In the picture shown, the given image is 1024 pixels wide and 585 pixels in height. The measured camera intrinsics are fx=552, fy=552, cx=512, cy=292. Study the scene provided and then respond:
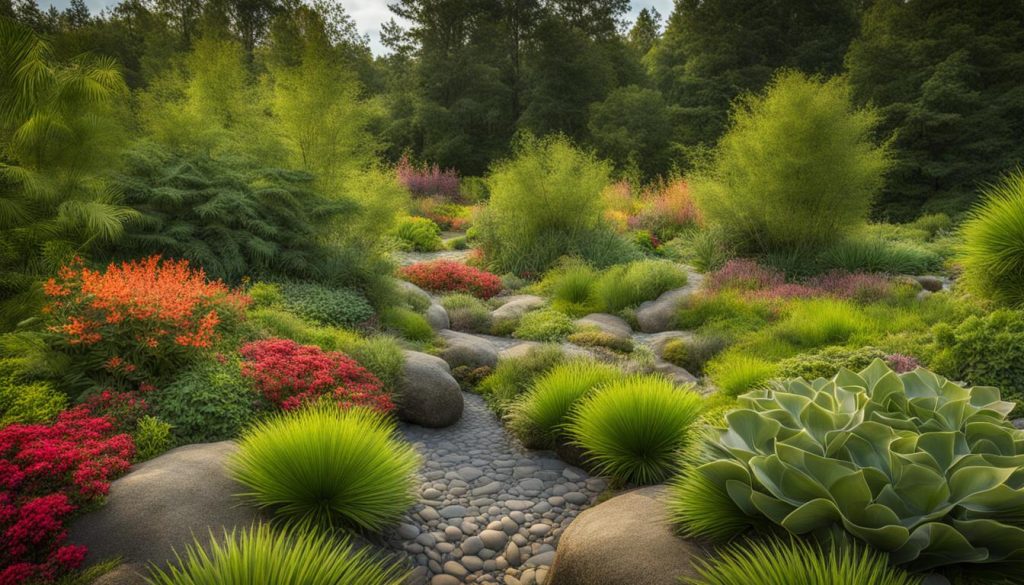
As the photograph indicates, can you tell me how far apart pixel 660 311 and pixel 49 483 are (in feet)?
25.5

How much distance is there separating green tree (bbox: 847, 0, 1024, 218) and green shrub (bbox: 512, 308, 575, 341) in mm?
17841

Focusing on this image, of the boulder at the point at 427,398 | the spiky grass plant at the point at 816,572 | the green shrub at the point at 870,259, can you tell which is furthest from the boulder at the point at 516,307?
the spiky grass plant at the point at 816,572

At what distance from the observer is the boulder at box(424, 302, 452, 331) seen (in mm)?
8383

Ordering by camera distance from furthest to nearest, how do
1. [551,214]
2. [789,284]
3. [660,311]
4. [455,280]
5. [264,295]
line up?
[551,214], [455,280], [789,284], [660,311], [264,295]

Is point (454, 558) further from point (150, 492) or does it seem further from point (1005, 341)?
point (1005, 341)

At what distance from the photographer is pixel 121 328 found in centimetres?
420

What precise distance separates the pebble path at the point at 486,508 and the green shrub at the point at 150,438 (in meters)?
1.68

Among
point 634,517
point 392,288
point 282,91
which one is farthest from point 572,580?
point 282,91

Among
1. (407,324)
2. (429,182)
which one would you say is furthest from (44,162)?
(429,182)

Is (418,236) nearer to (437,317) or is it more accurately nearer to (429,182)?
(437,317)

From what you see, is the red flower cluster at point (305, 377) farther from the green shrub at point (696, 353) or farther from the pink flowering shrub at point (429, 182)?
the pink flowering shrub at point (429, 182)

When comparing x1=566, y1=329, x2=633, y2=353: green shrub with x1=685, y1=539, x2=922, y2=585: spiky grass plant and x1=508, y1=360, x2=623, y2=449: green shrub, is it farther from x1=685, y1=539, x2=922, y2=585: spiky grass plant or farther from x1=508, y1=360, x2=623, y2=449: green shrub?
x1=685, y1=539, x2=922, y2=585: spiky grass plant

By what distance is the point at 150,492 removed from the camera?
2.90m

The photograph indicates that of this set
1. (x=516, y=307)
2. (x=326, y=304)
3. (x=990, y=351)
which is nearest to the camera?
(x=990, y=351)
